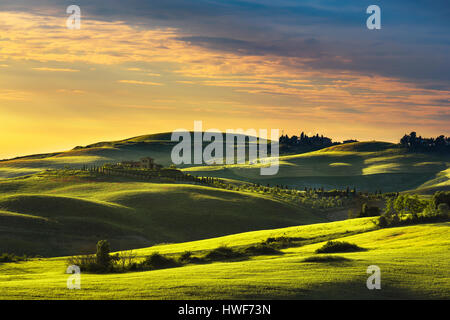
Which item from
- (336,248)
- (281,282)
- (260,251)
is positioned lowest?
(260,251)

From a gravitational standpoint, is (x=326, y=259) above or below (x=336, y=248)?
above

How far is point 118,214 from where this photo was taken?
261ft

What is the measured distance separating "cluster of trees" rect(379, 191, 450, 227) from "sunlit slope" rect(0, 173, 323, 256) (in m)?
28.6

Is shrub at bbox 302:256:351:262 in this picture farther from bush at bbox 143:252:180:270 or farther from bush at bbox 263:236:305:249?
bush at bbox 263:236:305:249

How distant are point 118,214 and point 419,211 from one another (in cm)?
4320

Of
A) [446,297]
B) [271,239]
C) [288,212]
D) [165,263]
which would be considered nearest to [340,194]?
[288,212]

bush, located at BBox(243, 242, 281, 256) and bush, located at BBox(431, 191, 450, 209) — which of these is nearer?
bush, located at BBox(243, 242, 281, 256)

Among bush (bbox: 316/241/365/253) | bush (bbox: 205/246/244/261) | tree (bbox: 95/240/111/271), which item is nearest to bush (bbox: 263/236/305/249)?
bush (bbox: 205/246/244/261)

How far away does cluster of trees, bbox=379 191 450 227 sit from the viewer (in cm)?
5534

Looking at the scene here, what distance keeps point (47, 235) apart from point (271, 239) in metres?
28.2

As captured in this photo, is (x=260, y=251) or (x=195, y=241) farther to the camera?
(x=195, y=241)

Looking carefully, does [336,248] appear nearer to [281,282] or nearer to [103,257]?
[281,282]

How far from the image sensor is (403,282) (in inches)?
1118

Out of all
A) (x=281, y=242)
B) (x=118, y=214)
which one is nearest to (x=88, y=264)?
(x=281, y=242)
